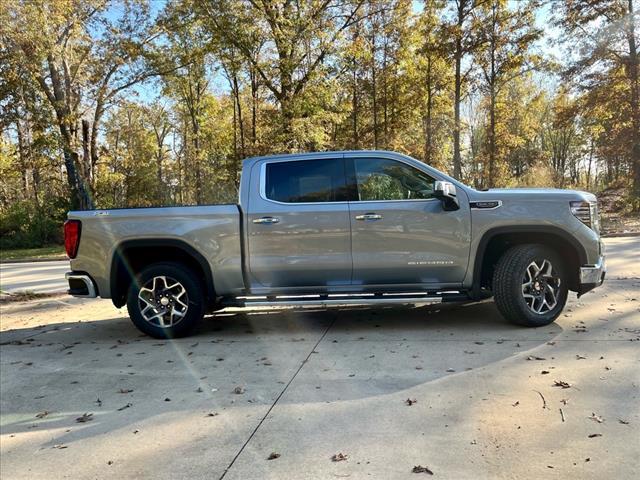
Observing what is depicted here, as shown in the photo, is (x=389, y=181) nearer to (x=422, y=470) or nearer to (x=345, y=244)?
(x=345, y=244)

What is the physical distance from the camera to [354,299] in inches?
216

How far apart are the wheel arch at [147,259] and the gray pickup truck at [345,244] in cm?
2

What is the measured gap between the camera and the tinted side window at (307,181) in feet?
18.6

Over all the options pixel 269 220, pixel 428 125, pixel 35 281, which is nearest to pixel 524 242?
pixel 269 220

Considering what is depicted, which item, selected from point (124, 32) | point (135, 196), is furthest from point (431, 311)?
point (135, 196)

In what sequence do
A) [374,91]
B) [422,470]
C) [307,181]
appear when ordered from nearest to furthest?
[422,470] → [307,181] → [374,91]

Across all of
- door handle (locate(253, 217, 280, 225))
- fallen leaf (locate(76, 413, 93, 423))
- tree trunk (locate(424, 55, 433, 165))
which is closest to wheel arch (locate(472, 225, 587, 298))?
door handle (locate(253, 217, 280, 225))

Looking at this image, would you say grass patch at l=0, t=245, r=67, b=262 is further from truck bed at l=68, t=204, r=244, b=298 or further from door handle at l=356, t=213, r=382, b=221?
door handle at l=356, t=213, r=382, b=221

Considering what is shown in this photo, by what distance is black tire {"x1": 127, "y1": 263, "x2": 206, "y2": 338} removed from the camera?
5.69 m

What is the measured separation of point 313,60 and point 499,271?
19.6 m

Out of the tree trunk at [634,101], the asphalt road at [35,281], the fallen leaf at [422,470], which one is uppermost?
the tree trunk at [634,101]

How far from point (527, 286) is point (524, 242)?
484 mm

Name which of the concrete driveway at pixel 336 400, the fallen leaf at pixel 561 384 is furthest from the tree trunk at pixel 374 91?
the fallen leaf at pixel 561 384

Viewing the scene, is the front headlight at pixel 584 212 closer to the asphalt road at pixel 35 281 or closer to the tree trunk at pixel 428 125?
the asphalt road at pixel 35 281
